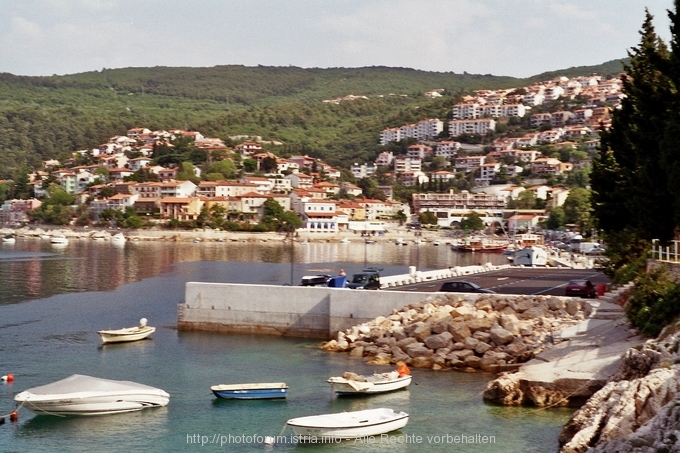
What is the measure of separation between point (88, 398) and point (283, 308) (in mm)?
11044

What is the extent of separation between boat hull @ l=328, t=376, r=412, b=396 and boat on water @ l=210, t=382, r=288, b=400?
1296mm

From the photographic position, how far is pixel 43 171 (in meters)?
188

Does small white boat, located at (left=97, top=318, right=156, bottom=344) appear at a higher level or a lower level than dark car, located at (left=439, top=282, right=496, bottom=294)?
lower

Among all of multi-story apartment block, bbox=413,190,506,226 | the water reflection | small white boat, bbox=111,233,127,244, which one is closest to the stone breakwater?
the water reflection

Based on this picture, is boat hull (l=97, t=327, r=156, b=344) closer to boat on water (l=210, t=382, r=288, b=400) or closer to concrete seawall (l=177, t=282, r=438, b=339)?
concrete seawall (l=177, t=282, r=438, b=339)

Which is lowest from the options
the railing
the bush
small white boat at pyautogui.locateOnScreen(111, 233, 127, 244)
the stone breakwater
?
small white boat at pyautogui.locateOnScreen(111, 233, 127, 244)

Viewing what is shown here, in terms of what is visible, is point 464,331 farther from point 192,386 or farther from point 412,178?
point 412,178

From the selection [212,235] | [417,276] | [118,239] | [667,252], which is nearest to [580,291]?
[667,252]

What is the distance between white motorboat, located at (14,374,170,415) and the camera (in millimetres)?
22078

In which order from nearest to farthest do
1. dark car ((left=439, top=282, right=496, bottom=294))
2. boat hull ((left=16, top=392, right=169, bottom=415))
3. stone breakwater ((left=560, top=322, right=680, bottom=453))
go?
stone breakwater ((left=560, top=322, right=680, bottom=453)) < boat hull ((left=16, top=392, right=169, bottom=415)) < dark car ((left=439, top=282, right=496, bottom=294))

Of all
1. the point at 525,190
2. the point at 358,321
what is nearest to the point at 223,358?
the point at 358,321

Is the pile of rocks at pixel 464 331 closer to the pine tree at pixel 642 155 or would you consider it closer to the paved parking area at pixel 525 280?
the pine tree at pixel 642 155

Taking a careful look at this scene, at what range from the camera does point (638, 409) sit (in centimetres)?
1503

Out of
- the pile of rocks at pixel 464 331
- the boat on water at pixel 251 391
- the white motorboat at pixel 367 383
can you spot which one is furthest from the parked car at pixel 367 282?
the boat on water at pixel 251 391
